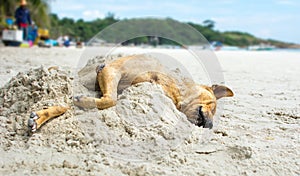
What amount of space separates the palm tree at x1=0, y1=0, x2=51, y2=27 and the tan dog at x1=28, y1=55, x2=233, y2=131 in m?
25.1

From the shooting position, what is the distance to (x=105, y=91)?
297cm

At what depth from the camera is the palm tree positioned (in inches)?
1050

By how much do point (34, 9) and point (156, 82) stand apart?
89.3 ft

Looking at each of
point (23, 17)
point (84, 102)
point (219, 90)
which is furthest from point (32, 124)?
point (23, 17)

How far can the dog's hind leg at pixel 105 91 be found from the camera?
2832 mm

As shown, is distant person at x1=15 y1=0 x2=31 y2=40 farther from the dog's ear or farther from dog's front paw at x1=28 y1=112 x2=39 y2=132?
dog's front paw at x1=28 y1=112 x2=39 y2=132

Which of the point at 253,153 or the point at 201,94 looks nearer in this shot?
the point at 253,153

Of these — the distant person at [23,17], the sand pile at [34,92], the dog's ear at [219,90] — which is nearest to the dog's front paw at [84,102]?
the sand pile at [34,92]

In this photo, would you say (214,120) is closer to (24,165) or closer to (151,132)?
(151,132)

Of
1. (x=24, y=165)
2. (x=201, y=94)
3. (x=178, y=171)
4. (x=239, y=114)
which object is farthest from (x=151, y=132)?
(x=239, y=114)

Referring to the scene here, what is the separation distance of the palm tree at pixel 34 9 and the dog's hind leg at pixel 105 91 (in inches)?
991

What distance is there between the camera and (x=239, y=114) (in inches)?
155

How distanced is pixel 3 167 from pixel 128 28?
5.37ft

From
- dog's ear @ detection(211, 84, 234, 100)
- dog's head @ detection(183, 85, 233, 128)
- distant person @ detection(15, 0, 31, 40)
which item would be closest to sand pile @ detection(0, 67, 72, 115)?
dog's head @ detection(183, 85, 233, 128)
